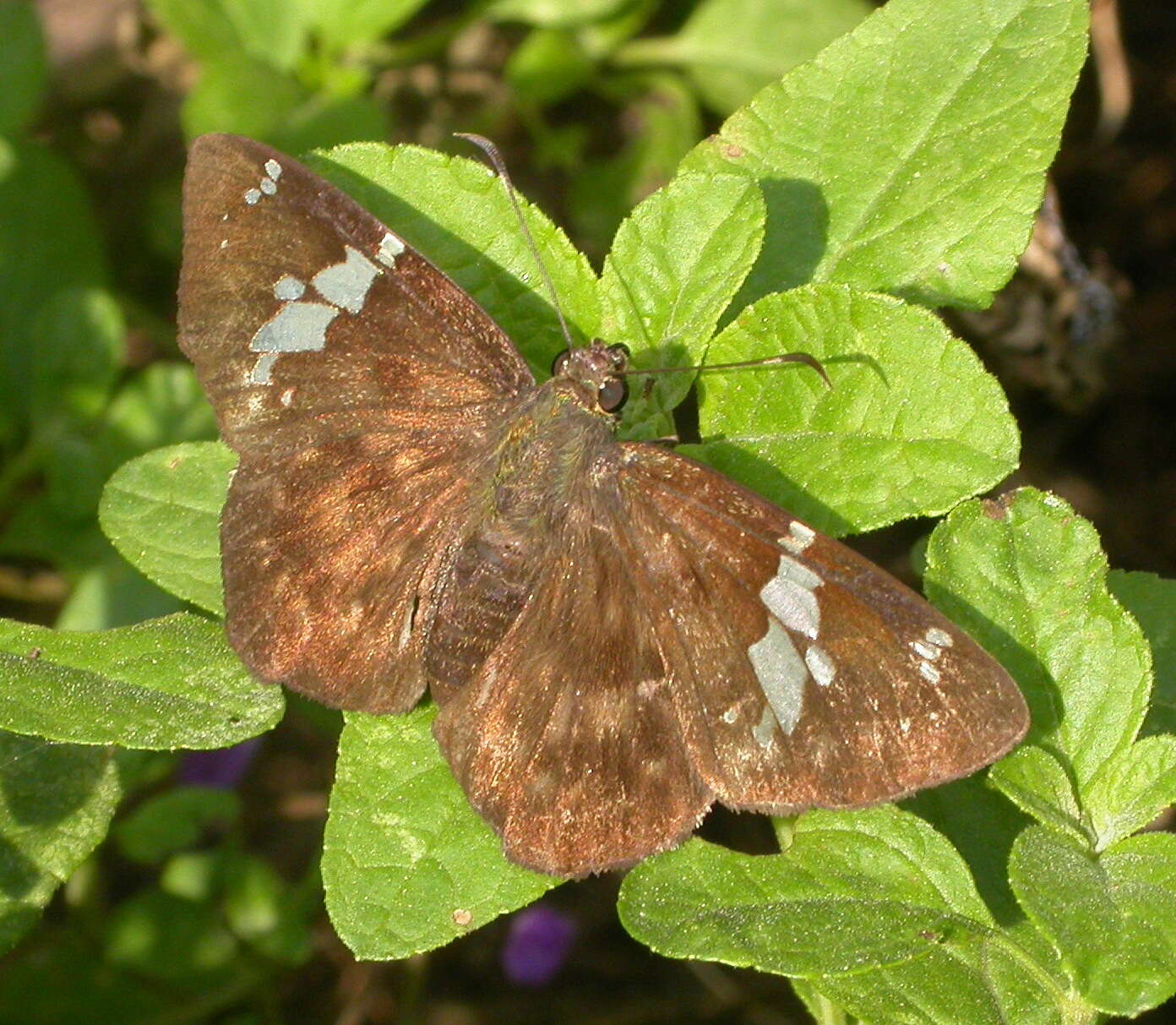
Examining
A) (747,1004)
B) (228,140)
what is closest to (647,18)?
(228,140)

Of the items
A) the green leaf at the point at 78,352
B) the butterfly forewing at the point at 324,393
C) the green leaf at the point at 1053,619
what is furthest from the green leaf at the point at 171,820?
the green leaf at the point at 1053,619

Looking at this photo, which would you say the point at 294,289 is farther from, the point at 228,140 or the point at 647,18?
the point at 647,18

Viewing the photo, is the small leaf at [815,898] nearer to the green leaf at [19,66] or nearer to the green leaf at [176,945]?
the green leaf at [176,945]

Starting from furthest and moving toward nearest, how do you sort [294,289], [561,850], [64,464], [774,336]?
[64,464] → [294,289] → [774,336] → [561,850]

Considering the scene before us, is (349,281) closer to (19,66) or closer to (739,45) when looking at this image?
(19,66)

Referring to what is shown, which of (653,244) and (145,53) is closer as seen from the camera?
(653,244)

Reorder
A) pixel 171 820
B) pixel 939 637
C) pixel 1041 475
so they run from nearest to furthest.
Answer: pixel 939 637 < pixel 171 820 < pixel 1041 475

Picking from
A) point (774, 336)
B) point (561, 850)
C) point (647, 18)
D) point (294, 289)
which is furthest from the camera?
point (647, 18)

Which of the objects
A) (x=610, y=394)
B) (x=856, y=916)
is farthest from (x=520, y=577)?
(x=856, y=916)
